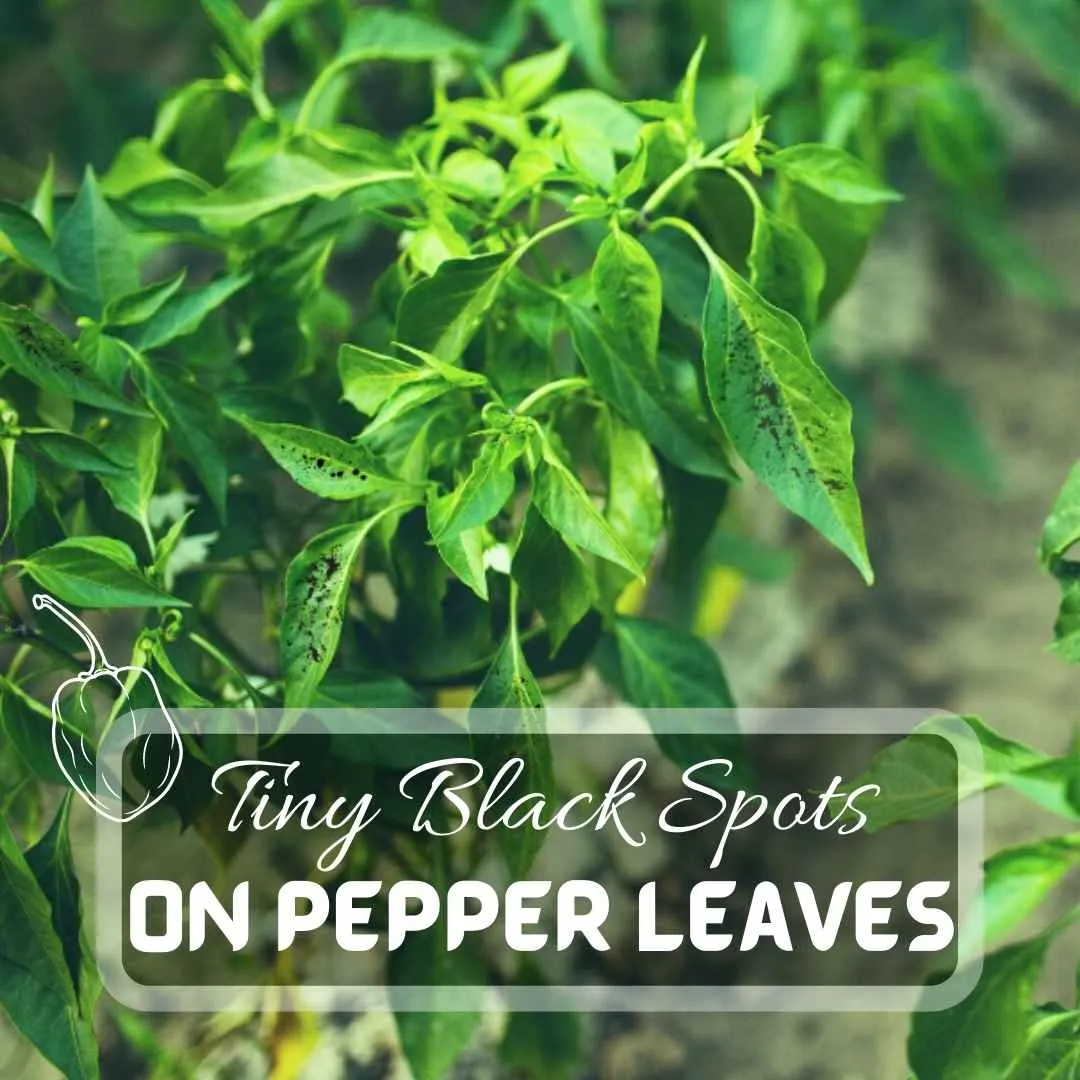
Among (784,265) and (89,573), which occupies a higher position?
(784,265)

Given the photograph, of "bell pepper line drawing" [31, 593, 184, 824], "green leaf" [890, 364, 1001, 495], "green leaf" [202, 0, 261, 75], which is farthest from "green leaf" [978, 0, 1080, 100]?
"bell pepper line drawing" [31, 593, 184, 824]

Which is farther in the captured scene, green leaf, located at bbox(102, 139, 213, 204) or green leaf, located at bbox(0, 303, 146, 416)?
green leaf, located at bbox(102, 139, 213, 204)

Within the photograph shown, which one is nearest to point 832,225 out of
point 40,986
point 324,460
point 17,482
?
point 324,460

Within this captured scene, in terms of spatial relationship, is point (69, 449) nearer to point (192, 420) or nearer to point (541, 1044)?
point (192, 420)

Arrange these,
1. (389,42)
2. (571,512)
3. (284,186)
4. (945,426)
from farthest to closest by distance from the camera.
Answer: (945,426) → (389,42) → (284,186) → (571,512)

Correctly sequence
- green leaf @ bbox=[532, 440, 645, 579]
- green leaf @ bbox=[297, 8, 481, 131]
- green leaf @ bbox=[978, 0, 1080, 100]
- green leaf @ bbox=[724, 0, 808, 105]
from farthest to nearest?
green leaf @ bbox=[978, 0, 1080, 100], green leaf @ bbox=[724, 0, 808, 105], green leaf @ bbox=[297, 8, 481, 131], green leaf @ bbox=[532, 440, 645, 579]

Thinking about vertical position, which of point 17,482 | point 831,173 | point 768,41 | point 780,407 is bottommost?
point 17,482

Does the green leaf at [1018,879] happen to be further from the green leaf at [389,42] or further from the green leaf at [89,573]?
the green leaf at [389,42]

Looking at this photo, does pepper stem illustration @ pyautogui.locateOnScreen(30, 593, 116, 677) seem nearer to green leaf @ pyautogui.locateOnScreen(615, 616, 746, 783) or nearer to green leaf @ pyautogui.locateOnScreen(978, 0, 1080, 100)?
green leaf @ pyautogui.locateOnScreen(615, 616, 746, 783)
